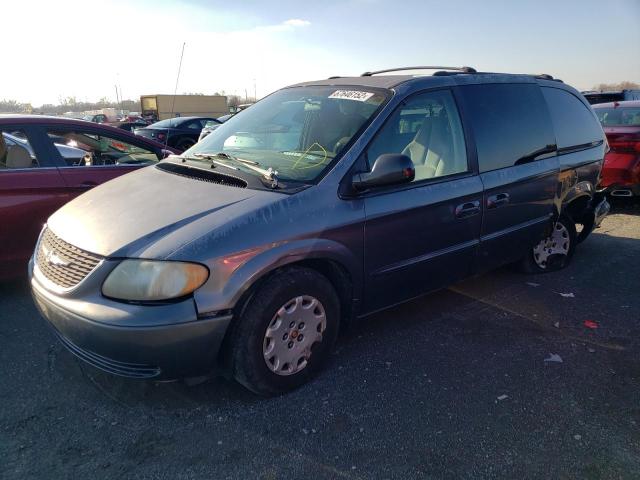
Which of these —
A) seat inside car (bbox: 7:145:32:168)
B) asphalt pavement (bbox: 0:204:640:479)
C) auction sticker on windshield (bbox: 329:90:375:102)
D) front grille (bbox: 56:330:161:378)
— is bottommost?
asphalt pavement (bbox: 0:204:640:479)

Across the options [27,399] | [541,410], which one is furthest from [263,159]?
[541,410]

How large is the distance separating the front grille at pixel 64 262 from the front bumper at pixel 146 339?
12 centimetres

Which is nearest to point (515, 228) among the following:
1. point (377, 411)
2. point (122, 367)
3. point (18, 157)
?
point (377, 411)

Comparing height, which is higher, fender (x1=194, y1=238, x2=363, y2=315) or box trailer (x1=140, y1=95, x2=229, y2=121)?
box trailer (x1=140, y1=95, x2=229, y2=121)

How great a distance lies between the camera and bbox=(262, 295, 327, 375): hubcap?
2.62m

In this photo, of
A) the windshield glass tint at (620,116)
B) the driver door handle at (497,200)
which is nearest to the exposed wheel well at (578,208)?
the driver door handle at (497,200)

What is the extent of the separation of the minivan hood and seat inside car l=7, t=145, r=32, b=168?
4.50 ft

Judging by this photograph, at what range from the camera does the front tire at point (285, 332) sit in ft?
8.20

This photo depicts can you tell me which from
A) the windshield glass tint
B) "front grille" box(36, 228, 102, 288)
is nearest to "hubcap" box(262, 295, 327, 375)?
"front grille" box(36, 228, 102, 288)

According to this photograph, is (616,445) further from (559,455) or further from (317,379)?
(317,379)

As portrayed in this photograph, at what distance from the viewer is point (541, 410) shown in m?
2.66

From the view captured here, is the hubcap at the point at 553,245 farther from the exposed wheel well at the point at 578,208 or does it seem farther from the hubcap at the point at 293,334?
the hubcap at the point at 293,334

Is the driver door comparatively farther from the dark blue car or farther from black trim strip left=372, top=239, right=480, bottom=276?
the dark blue car

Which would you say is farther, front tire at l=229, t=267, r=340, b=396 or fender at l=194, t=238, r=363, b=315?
front tire at l=229, t=267, r=340, b=396
